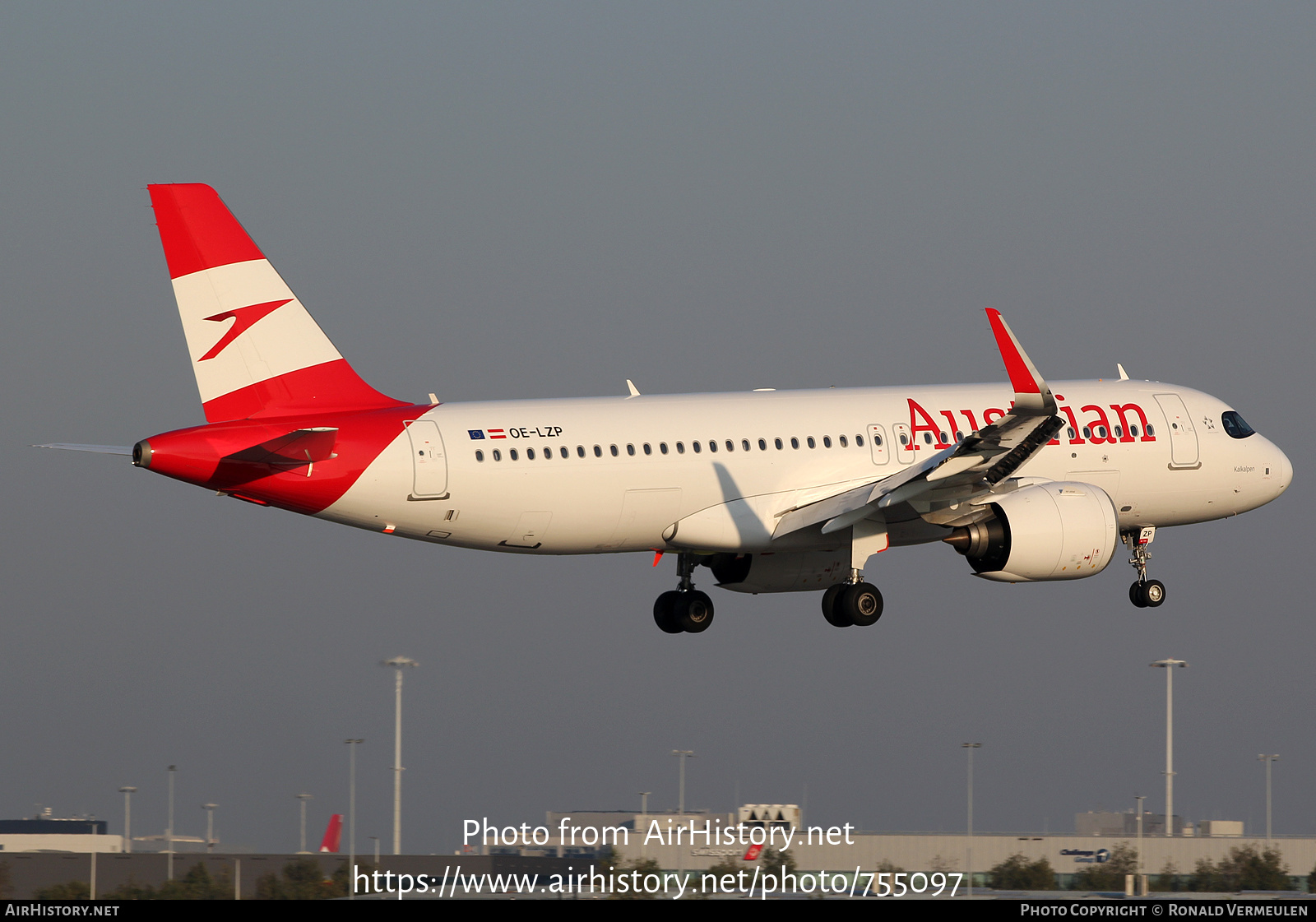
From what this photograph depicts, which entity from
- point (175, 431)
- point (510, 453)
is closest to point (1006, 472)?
point (510, 453)

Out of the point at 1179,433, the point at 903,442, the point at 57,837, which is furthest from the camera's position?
the point at 57,837

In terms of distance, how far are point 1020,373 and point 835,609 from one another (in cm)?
798

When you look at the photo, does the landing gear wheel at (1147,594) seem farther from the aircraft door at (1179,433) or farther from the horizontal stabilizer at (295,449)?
the horizontal stabilizer at (295,449)

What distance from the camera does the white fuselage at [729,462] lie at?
3722 centimetres

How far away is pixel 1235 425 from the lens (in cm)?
4478

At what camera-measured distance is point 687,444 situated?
1551 inches

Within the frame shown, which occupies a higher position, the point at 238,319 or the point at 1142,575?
the point at 238,319

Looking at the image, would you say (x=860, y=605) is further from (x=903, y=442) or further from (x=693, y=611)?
(x=693, y=611)

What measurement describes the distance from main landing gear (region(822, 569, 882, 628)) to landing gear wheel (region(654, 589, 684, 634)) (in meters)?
4.70

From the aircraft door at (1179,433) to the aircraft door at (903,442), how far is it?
6817mm

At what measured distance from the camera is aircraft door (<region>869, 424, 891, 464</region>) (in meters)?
41.0

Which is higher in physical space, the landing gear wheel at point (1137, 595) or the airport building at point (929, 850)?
the landing gear wheel at point (1137, 595)

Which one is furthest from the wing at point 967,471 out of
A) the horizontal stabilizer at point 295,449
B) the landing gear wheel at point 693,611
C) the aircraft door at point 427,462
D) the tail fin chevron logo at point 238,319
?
the tail fin chevron logo at point 238,319

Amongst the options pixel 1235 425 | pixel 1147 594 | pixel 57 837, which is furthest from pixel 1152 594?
pixel 57 837
